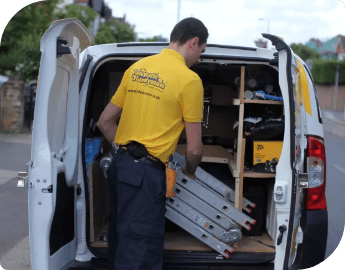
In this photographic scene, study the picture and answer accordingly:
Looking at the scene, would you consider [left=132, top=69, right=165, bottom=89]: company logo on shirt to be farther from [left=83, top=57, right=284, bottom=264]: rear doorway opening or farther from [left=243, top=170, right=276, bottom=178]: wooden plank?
[left=243, top=170, right=276, bottom=178]: wooden plank

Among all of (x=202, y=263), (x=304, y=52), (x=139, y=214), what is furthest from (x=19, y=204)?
(x=304, y=52)

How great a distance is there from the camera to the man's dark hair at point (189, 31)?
3191mm

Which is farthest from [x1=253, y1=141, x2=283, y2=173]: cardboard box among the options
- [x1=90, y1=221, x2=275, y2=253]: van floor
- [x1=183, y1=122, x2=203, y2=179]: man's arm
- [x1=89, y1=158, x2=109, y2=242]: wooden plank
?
[x1=89, y1=158, x2=109, y2=242]: wooden plank

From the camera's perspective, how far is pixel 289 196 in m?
2.88

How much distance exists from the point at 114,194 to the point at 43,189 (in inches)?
21.6

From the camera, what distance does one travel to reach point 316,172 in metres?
3.32

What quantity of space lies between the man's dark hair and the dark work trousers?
0.86m

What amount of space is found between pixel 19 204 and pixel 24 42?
11.8 metres

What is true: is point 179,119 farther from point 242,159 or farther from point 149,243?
point 242,159

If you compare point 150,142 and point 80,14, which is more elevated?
point 80,14

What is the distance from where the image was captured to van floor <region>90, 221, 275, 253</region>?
12.7 feet

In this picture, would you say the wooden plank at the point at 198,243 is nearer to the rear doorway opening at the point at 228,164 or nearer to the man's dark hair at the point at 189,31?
the rear doorway opening at the point at 228,164

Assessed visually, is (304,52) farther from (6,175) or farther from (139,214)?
(139,214)

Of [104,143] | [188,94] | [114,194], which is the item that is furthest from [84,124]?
[104,143]
